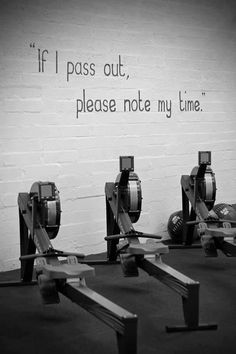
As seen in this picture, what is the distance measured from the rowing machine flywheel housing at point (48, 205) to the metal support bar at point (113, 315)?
94 cm

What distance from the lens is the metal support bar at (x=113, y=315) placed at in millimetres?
3686

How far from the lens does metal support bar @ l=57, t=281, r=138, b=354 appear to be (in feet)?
12.1

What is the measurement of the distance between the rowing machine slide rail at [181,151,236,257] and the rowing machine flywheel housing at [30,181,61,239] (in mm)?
1586

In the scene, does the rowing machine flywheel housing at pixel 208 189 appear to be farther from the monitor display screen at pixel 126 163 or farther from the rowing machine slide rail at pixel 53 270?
the rowing machine slide rail at pixel 53 270

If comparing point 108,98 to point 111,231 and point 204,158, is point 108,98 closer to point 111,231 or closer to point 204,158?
point 204,158

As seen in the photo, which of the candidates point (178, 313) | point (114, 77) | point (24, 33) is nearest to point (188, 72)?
point (114, 77)

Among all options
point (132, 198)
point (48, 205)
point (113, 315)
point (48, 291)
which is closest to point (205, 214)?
point (132, 198)

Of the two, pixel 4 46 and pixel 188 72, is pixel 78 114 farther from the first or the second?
pixel 188 72

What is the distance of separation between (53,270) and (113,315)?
2.69 ft

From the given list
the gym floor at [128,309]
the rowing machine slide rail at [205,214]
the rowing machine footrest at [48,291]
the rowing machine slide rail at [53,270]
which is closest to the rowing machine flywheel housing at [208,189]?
the rowing machine slide rail at [205,214]

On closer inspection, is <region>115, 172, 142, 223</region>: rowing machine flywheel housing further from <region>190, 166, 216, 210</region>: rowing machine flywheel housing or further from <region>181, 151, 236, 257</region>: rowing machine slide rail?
<region>190, 166, 216, 210</region>: rowing machine flywheel housing

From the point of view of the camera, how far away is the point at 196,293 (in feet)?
14.4

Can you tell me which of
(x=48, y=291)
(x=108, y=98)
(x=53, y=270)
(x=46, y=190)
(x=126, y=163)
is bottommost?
(x=48, y=291)

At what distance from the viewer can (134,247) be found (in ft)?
17.5
